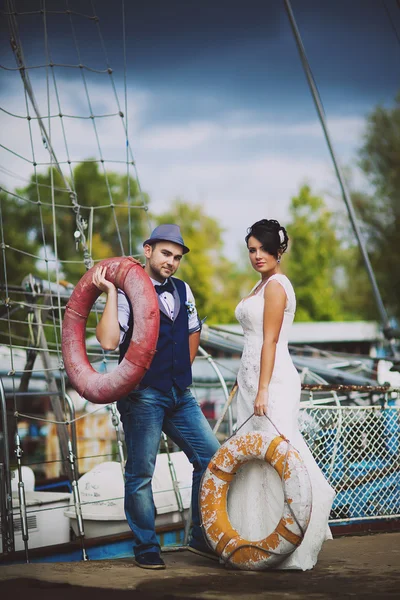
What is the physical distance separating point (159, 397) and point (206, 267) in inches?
1111

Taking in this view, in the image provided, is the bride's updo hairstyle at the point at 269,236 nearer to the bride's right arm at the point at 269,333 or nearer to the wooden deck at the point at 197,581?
the bride's right arm at the point at 269,333

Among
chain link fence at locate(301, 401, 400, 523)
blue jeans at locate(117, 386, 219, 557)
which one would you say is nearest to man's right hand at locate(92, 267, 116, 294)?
blue jeans at locate(117, 386, 219, 557)

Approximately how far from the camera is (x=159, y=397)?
156 inches

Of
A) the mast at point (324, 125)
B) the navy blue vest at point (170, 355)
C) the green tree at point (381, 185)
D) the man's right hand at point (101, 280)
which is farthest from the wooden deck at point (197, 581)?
the green tree at point (381, 185)

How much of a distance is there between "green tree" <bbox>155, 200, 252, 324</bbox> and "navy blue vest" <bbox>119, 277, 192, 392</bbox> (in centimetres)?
2660

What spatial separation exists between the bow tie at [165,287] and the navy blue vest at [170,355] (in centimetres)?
6

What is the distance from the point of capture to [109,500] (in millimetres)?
5461

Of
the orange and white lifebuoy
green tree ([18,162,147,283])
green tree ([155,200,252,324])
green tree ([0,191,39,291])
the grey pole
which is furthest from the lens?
green tree ([18,162,147,283])

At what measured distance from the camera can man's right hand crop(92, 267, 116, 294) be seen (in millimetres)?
3978

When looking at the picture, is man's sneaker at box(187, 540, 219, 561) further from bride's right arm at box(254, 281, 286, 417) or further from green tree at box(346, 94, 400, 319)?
green tree at box(346, 94, 400, 319)

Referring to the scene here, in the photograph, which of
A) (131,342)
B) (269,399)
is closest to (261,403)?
(269,399)

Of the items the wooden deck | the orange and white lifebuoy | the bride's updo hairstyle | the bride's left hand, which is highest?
the bride's updo hairstyle

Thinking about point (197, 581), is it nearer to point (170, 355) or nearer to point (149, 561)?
point (149, 561)

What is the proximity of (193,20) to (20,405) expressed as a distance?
106 feet
